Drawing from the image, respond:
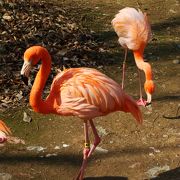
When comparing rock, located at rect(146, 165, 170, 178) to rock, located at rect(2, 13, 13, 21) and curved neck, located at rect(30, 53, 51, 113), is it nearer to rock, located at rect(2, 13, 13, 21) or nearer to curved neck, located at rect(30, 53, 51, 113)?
curved neck, located at rect(30, 53, 51, 113)

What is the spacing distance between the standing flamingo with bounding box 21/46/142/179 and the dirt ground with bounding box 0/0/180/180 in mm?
339

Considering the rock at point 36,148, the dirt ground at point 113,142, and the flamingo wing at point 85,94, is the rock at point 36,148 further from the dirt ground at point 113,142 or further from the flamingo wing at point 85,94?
the flamingo wing at point 85,94

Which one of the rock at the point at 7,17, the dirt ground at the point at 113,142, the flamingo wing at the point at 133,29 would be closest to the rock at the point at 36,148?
the dirt ground at the point at 113,142

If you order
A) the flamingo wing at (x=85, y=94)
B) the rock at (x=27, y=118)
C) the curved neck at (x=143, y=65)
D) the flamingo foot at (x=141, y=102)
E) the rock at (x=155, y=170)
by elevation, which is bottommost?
the rock at (x=155, y=170)

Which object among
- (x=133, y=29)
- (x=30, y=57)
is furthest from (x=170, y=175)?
(x=133, y=29)

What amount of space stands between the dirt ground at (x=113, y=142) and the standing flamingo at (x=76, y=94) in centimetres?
34

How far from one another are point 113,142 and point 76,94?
37.0 inches

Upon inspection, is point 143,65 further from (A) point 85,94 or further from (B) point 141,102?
(A) point 85,94

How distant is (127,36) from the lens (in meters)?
4.85

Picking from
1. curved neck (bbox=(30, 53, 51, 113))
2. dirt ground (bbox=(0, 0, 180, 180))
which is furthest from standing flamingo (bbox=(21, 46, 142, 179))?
dirt ground (bbox=(0, 0, 180, 180))

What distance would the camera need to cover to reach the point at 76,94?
3496 millimetres

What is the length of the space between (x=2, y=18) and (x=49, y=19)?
67 cm

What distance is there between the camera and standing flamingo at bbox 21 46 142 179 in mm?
3486

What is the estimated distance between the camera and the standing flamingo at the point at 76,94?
11.4ft
